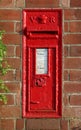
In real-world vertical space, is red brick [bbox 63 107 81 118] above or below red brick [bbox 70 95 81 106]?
below

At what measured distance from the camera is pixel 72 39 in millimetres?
3680

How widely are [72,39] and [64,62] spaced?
0.25 m

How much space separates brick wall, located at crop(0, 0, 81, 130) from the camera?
3.67m

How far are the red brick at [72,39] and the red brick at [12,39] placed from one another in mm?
490

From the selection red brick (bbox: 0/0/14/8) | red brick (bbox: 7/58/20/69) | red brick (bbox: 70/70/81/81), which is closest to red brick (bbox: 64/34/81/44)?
red brick (bbox: 70/70/81/81)

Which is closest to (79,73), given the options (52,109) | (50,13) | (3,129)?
(52,109)

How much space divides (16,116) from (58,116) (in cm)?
44

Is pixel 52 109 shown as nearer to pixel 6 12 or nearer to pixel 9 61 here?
pixel 9 61

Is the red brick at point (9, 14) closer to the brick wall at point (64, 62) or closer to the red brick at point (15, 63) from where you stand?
the brick wall at point (64, 62)

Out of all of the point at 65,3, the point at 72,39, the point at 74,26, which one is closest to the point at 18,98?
the point at 72,39

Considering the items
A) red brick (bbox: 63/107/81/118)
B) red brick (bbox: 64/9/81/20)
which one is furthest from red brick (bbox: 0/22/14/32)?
red brick (bbox: 63/107/81/118)

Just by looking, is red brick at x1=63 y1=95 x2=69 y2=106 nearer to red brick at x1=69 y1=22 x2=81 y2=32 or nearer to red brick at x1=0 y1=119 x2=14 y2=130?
red brick at x1=0 y1=119 x2=14 y2=130

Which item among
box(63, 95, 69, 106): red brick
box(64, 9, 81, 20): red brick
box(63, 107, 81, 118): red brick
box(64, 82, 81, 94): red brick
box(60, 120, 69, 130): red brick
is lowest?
box(60, 120, 69, 130): red brick

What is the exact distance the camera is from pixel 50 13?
3660 millimetres
